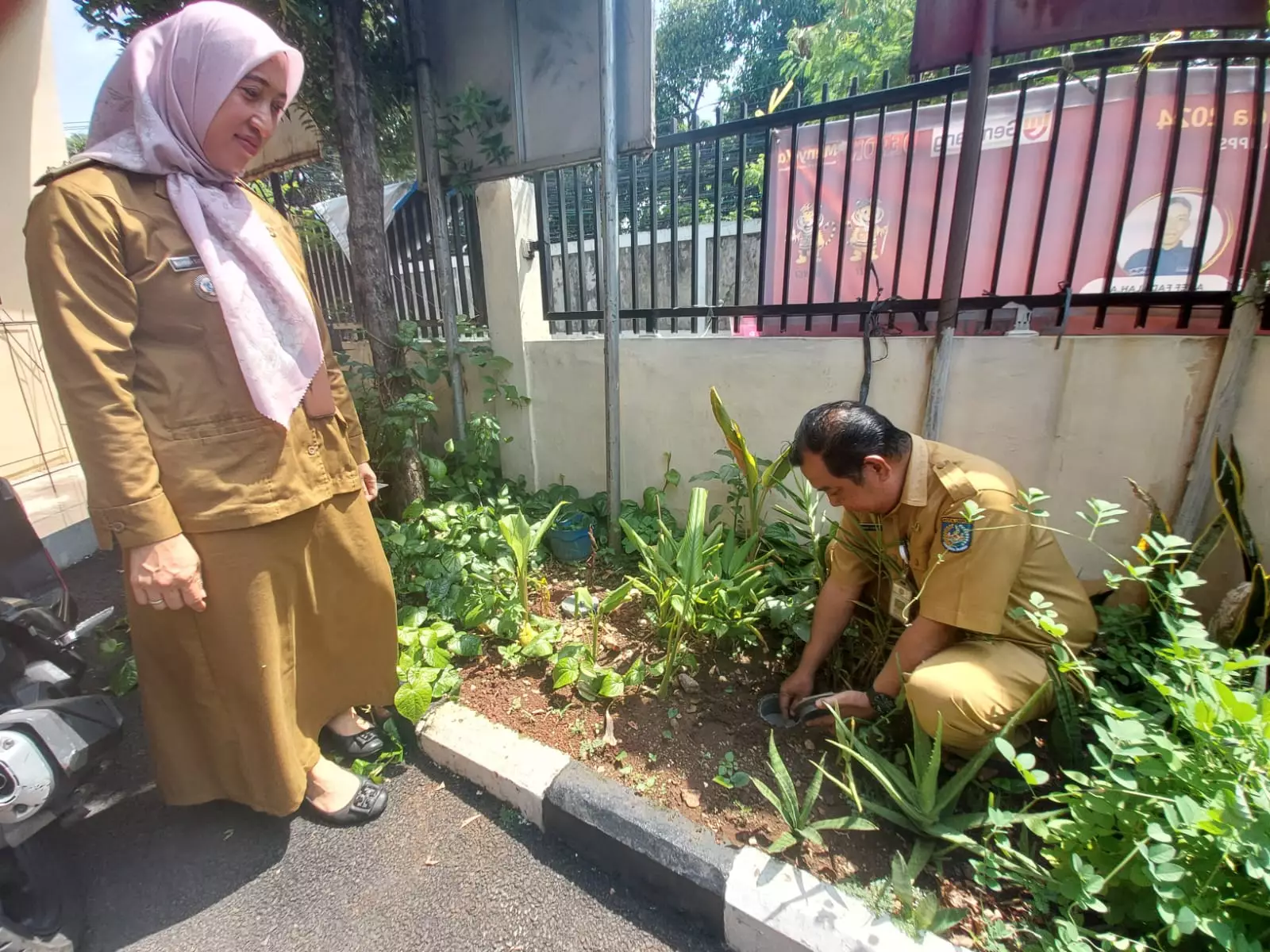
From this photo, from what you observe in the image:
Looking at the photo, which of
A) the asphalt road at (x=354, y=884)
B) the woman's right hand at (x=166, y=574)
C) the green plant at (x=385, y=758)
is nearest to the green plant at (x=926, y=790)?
the asphalt road at (x=354, y=884)

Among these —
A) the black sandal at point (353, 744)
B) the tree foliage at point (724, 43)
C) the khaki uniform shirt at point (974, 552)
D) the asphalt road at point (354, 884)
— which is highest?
the tree foliage at point (724, 43)

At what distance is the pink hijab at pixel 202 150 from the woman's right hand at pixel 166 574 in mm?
379

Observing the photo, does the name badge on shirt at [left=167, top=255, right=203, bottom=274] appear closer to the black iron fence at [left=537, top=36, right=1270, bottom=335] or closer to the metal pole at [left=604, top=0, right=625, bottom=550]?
the metal pole at [left=604, top=0, right=625, bottom=550]

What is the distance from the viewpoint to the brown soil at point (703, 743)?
5.00 feet

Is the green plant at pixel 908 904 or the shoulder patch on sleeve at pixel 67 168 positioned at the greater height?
the shoulder patch on sleeve at pixel 67 168

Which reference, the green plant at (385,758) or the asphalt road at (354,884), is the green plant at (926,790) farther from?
the green plant at (385,758)

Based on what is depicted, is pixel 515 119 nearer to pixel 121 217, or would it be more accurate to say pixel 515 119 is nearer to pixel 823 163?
pixel 823 163

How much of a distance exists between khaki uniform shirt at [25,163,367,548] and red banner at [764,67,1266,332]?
2.31 metres

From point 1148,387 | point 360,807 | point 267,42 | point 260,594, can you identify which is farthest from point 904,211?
point 360,807

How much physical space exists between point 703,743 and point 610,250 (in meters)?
2.17

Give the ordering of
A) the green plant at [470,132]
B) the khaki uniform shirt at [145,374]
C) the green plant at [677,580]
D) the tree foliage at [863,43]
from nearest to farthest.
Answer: the khaki uniform shirt at [145,374] → the green plant at [677,580] → the green plant at [470,132] → the tree foliage at [863,43]

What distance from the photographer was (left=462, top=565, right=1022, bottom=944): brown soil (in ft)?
5.00

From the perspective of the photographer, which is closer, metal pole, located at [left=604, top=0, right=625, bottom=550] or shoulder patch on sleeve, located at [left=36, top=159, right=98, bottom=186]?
shoulder patch on sleeve, located at [left=36, top=159, right=98, bottom=186]

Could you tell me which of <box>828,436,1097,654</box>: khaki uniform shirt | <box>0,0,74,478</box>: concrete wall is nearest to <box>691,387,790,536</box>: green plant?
<box>828,436,1097,654</box>: khaki uniform shirt
